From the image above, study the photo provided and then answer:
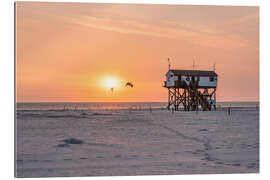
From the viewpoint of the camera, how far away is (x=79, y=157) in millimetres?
10609

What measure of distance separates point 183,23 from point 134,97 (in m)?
5.52

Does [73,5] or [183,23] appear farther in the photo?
[183,23]

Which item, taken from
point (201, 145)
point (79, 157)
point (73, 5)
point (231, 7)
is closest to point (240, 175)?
point (201, 145)

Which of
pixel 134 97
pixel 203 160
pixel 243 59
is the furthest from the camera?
pixel 134 97

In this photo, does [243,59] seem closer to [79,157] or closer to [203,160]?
[203,160]

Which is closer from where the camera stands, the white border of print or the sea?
the sea

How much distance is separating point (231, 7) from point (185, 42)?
2.77 m

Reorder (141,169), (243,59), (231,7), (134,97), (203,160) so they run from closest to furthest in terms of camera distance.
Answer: (141,169) → (203,160) → (231,7) → (243,59) → (134,97)

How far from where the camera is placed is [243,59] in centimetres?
1530

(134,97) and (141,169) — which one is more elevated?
(134,97)
